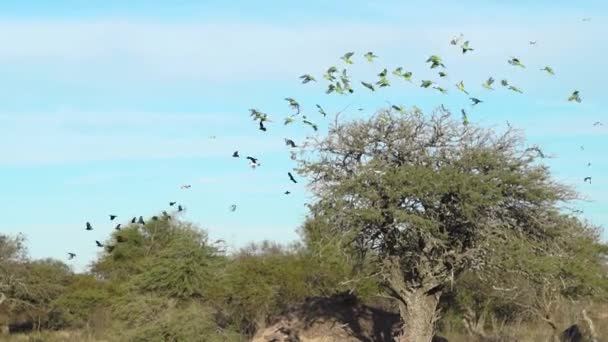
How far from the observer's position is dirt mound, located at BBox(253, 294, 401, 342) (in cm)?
3294

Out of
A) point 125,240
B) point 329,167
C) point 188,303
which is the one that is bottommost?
point 188,303

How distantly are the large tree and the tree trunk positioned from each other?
0.10ft

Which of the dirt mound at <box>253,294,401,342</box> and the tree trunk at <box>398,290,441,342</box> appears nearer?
the tree trunk at <box>398,290,441,342</box>

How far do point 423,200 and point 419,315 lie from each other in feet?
11.8

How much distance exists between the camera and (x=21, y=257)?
58.4m

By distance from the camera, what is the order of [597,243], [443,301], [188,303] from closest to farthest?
[188,303] → [443,301] → [597,243]

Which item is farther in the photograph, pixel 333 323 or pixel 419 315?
pixel 333 323

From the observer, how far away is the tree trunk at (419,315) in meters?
27.9

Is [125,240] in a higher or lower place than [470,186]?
higher

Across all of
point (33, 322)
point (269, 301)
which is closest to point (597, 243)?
point (269, 301)

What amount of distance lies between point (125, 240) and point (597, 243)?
2983 cm

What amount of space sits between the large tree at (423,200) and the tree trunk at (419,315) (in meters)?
0.03

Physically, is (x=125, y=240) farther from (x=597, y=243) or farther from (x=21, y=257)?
(x=597, y=243)

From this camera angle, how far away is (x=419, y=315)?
27891 mm
